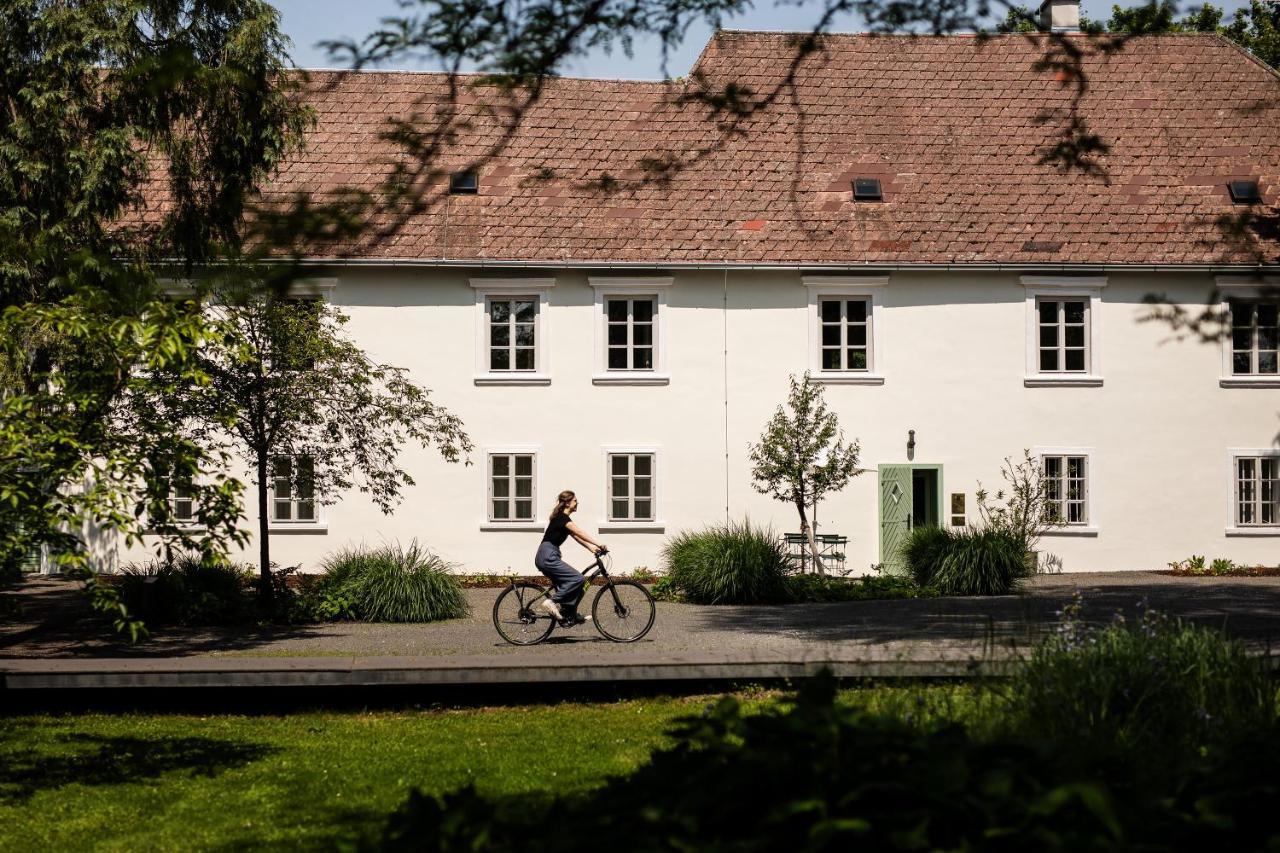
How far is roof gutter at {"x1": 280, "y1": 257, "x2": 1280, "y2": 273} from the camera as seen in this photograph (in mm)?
27469

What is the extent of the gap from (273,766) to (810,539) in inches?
690

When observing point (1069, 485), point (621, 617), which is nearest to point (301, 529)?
point (621, 617)

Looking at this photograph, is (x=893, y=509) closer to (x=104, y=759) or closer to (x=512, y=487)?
(x=512, y=487)

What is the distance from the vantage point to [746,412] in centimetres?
2816

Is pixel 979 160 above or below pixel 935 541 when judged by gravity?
above

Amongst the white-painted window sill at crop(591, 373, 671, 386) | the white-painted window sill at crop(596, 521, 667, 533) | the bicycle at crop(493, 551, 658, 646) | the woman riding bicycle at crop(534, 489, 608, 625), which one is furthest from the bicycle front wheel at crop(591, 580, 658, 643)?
the white-painted window sill at crop(591, 373, 671, 386)

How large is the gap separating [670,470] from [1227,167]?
12773 mm

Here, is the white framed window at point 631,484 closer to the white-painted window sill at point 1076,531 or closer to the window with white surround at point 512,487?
the window with white surround at point 512,487

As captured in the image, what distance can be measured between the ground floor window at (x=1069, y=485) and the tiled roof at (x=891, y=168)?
388cm

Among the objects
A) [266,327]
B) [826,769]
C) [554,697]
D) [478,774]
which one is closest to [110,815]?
[478,774]

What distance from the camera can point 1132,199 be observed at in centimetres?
2912

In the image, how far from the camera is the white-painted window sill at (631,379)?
2812cm

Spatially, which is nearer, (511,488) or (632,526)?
(632,526)

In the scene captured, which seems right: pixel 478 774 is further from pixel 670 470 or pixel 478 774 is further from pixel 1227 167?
pixel 1227 167
